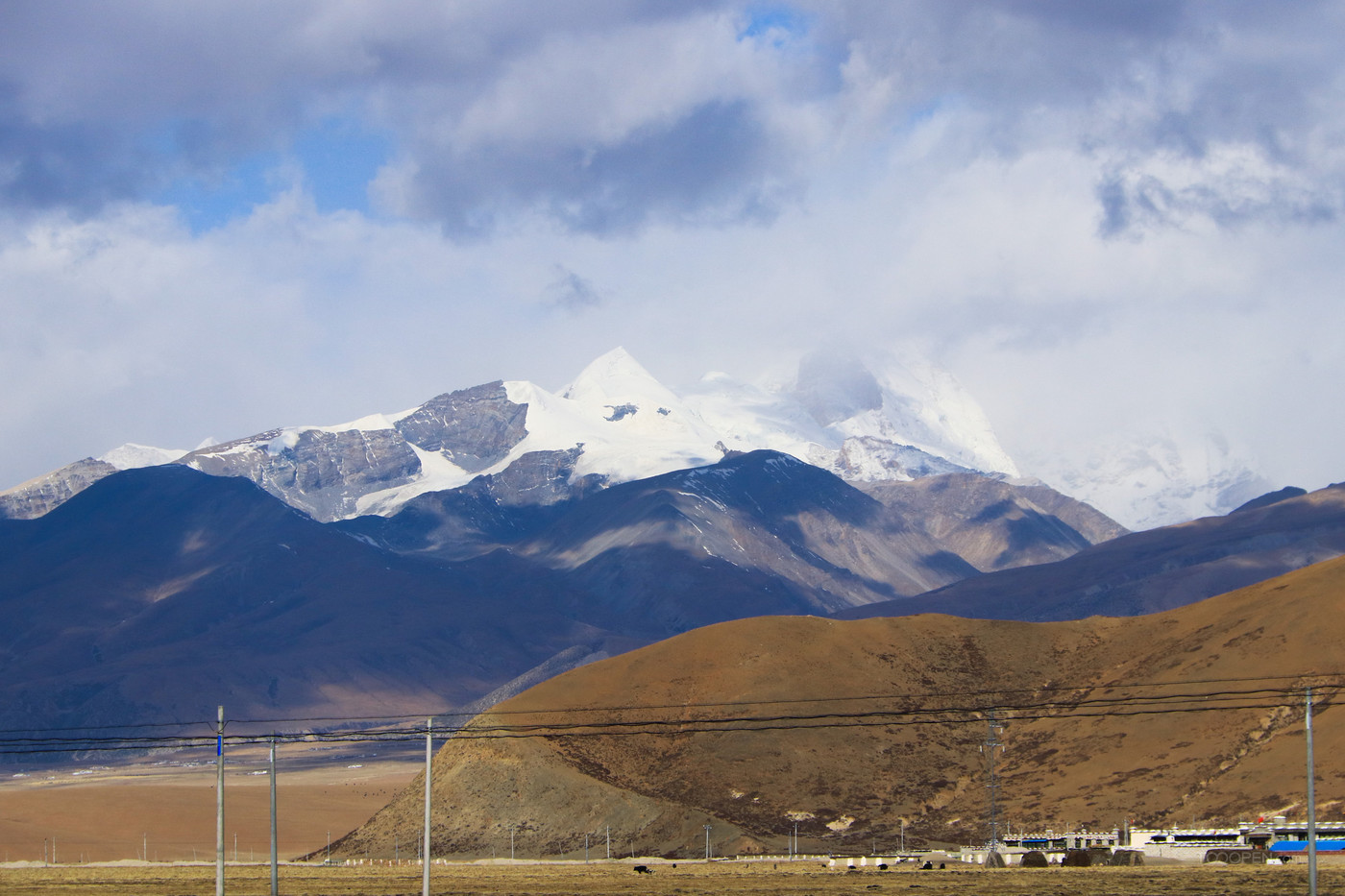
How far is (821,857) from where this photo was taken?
124 m

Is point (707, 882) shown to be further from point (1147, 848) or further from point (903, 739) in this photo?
point (903, 739)

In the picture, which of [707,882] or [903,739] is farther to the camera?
[903,739]

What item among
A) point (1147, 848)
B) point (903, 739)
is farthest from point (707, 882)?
point (903, 739)

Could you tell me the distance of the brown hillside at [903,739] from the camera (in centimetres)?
13600

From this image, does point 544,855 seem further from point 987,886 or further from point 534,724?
point 987,886

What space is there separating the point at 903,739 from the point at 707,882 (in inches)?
2630

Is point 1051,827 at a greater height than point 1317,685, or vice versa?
point 1317,685

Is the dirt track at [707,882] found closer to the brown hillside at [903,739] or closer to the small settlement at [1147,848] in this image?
the small settlement at [1147,848]

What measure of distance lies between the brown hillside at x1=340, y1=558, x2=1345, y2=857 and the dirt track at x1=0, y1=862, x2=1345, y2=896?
23.9 m

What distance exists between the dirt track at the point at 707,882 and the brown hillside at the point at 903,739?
23.9m

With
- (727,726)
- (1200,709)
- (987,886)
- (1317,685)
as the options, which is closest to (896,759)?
(727,726)

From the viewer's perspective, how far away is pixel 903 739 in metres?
157

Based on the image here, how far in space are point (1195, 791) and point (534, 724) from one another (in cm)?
6181

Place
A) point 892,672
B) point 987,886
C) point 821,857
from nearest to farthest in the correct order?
1. point 987,886
2. point 821,857
3. point 892,672
